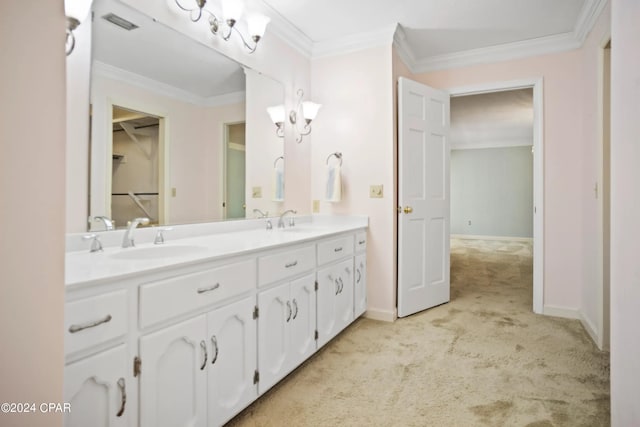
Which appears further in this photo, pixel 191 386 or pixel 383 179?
pixel 383 179

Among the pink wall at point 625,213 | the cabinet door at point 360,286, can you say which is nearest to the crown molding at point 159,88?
the cabinet door at point 360,286

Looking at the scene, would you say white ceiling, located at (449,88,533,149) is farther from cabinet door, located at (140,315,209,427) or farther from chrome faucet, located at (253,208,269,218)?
cabinet door, located at (140,315,209,427)

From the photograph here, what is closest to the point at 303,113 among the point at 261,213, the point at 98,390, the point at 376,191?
the point at 376,191

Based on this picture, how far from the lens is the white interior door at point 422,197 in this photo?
2953 millimetres

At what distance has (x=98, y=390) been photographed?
40.2 inches

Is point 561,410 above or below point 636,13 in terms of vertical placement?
below

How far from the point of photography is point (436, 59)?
135 inches

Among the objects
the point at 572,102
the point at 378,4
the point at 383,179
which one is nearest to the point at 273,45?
the point at 378,4

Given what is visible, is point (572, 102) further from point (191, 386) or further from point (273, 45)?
point (191, 386)

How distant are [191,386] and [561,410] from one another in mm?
1682

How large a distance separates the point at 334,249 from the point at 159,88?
1.41m

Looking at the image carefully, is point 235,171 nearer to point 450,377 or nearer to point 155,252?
point 155,252

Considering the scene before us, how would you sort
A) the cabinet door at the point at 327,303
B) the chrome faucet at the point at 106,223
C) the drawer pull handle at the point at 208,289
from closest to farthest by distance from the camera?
the drawer pull handle at the point at 208,289
the chrome faucet at the point at 106,223
the cabinet door at the point at 327,303

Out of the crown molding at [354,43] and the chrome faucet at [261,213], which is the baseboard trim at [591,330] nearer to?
the chrome faucet at [261,213]
